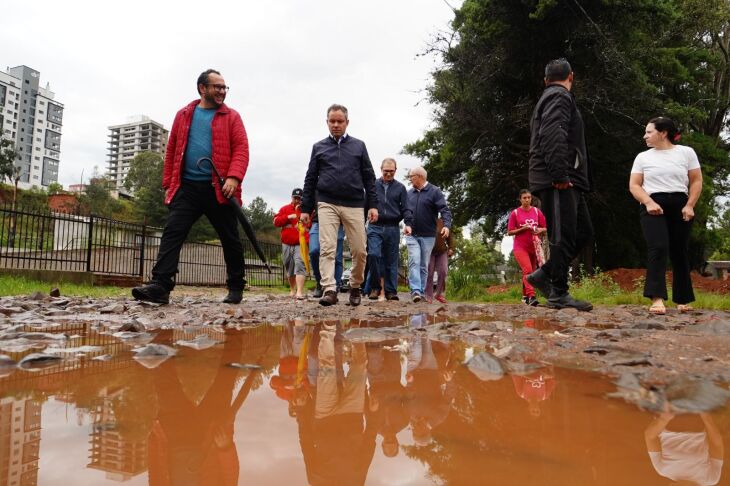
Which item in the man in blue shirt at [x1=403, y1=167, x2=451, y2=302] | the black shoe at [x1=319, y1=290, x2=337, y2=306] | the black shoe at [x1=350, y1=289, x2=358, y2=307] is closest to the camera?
the black shoe at [x1=319, y1=290, x2=337, y2=306]

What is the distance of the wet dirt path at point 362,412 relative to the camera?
0.73m

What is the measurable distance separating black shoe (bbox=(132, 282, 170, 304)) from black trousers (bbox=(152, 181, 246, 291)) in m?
0.05

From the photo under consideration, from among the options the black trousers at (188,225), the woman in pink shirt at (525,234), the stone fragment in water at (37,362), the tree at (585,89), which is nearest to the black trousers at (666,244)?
the woman in pink shirt at (525,234)

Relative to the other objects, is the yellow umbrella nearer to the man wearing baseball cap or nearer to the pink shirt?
the man wearing baseball cap

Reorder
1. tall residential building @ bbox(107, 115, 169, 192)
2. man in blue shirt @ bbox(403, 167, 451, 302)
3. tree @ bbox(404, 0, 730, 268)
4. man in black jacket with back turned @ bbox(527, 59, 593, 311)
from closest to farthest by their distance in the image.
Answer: man in black jacket with back turned @ bbox(527, 59, 593, 311), man in blue shirt @ bbox(403, 167, 451, 302), tree @ bbox(404, 0, 730, 268), tall residential building @ bbox(107, 115, 169, 192)

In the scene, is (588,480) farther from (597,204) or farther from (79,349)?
(597,204)

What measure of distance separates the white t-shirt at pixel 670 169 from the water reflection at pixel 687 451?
12.4ft

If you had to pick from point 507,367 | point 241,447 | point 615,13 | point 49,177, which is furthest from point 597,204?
point 49,177

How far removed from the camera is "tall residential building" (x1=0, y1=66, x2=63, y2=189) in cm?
10406

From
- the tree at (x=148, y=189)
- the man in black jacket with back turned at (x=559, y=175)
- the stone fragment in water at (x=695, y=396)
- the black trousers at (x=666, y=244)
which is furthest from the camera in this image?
the tree at (x=148, y=189)

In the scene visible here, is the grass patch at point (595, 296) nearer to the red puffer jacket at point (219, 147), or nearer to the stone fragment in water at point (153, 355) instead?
the red puffer jacket at point (219, 147)

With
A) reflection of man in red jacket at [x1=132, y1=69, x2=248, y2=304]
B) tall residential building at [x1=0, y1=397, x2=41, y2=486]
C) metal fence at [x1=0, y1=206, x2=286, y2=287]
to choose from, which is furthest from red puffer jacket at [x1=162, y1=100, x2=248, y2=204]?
metal fence at [x1=0, y1=206, x2=286, y2=287]

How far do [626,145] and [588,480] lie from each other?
15073mm

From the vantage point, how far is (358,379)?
4.57 ft
